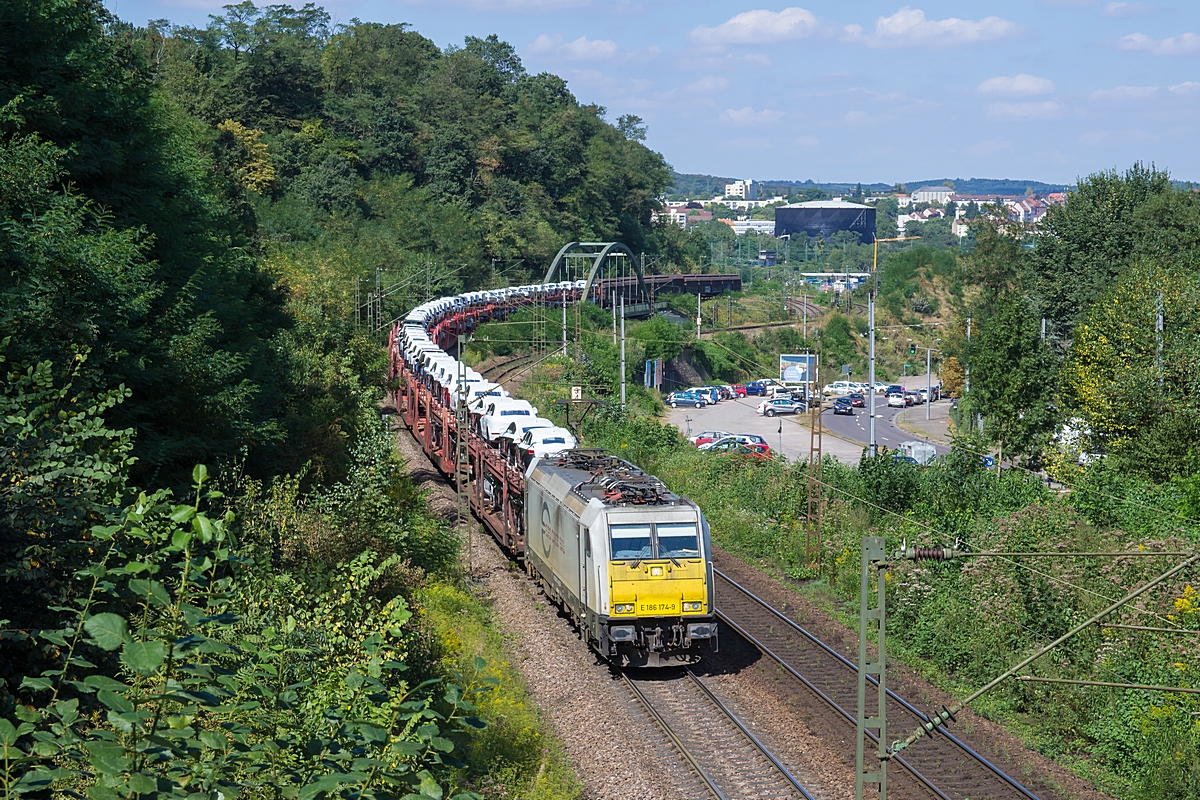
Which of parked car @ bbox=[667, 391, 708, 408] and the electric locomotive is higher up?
the electric locomotive

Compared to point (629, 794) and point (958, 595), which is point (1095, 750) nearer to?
point (958, 595)

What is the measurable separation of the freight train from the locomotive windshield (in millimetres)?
17

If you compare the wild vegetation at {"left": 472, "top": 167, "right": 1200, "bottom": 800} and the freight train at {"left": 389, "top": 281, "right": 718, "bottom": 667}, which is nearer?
the wild vegetation at {"left": 472, "top": 167, "right": 1200, "bottom": 800}

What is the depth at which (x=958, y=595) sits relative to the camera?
2134cm

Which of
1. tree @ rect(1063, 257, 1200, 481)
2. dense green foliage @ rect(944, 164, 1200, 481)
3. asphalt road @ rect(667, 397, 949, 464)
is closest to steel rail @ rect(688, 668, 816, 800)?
dense green foliage @ rect(944, 164, 1200, 481)

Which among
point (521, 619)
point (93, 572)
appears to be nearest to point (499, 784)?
point (521, 619)

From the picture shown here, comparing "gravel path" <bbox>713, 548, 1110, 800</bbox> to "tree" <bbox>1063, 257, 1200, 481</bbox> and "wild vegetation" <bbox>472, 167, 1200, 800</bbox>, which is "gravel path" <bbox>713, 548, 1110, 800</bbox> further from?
"tree" <bbox>1063, 257, 1200, 481</bbox>

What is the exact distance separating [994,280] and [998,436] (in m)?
35.7

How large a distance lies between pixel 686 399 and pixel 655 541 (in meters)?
57.6

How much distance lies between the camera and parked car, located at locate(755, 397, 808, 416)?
73.6 m

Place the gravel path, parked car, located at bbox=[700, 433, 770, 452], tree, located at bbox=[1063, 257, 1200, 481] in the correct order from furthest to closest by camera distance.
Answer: parked car, located at bbox=[700, 433, 770, 452], tree, located at bbox=[1063, 257, 1200, 481], the gravel path

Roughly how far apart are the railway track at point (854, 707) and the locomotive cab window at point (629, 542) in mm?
3636

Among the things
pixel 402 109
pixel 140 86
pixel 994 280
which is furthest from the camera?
pixel 402 109

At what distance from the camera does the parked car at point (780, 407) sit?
73562 millimetres
